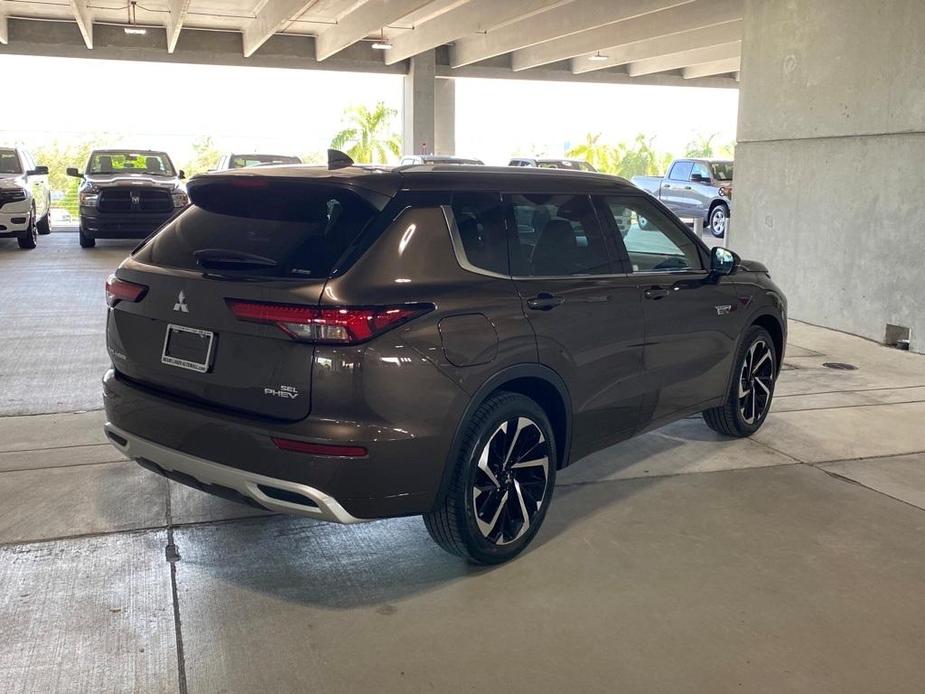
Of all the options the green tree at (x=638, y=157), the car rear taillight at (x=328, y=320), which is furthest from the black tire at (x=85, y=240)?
the green tree at (x=638, y=157)

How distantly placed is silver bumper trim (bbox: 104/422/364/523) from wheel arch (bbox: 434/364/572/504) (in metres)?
0.46

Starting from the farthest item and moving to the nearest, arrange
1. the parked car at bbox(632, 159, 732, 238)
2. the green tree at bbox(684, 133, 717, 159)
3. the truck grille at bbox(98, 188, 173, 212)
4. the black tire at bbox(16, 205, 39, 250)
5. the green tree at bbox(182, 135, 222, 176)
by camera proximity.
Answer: the green tree at bbox(684, 133, 717, 159)
the green tree at bbox(182, 135, 222, 176)
the parked car at bbox(632, 159, 732, 238)
the black tire at bbox(16, 205, 39, 250)
the truck grille at bbox(98, 188, 173, 212)

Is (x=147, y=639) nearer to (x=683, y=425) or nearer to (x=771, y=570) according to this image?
(x=771, y=570)

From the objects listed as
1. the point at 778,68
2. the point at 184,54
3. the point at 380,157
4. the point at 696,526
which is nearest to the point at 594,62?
the point at 380,157

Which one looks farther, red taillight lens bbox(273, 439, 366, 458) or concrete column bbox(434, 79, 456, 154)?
concrete column bbox(434, 79, 456, 154)

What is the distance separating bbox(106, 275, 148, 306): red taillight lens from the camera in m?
3.71

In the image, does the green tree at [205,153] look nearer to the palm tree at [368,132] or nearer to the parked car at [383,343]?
the palm tree at [368,132]

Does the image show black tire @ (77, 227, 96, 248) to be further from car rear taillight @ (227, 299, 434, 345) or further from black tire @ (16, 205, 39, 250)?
car rear taillight @ (227, 299, 434, 345)

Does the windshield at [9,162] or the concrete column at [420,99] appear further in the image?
the concrete column at [420,99]

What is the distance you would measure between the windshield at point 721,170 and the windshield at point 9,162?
14412 mm

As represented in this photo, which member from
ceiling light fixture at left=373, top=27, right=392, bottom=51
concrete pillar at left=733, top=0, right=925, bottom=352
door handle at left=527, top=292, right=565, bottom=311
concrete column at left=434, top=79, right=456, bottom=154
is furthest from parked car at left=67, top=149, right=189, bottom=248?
concrete column at left=434, top=79, right=456, bottom=154

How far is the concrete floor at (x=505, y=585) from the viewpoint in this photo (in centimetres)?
307

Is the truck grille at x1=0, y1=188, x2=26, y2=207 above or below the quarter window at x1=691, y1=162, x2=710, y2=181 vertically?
below

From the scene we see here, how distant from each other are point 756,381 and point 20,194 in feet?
45.3
